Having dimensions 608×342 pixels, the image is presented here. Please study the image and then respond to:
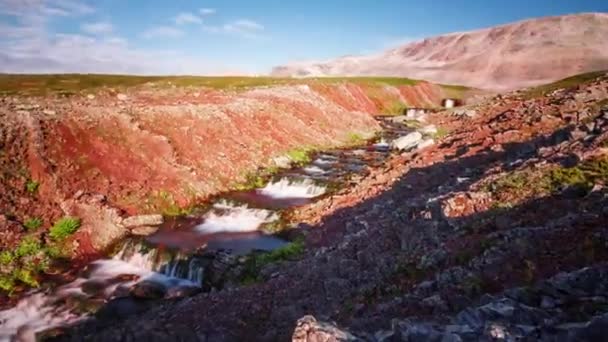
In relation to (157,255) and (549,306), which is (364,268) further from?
(157,255)

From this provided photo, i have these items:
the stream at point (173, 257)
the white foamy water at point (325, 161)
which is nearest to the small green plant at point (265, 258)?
the stream at point (173, 257)

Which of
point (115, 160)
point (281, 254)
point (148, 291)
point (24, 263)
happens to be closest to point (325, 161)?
point (115, 160)

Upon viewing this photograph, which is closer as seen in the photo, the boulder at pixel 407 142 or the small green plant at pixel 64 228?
the small green plant at pixel 64 228

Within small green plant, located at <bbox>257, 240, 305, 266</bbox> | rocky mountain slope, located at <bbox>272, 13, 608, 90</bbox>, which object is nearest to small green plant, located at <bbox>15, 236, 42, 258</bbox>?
small green plant, located at <bbox>257, 240, 305, 266</bbox>

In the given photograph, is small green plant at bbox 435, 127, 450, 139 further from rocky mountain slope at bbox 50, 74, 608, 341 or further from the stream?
rocky mountain slope at bbox 50, 74, 608, 341

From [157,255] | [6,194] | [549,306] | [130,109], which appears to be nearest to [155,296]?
[157,255]

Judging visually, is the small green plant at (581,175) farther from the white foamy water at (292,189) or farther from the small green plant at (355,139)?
the small green plant at (355,139)

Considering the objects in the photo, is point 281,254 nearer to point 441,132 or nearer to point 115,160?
point 115,160
